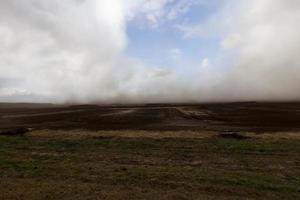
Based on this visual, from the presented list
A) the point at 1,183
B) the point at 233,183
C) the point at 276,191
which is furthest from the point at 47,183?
A: the point at 276,191

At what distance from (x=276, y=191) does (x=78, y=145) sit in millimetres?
11505

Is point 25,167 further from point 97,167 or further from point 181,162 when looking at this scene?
point 181,162

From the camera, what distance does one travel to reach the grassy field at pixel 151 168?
29.3 feet

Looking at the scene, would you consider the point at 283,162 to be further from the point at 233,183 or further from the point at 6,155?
the point at 6,155

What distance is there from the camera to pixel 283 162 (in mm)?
12617

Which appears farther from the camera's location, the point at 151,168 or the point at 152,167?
the point at 152,167

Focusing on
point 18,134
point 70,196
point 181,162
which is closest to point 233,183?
point 181,162

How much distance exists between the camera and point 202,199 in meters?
8.24

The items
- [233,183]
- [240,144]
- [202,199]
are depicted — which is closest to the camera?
[202,199]

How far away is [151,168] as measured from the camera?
11719mm

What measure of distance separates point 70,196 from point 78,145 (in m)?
9.05

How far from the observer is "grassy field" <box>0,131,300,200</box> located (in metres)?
8.92

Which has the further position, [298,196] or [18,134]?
[18,134]

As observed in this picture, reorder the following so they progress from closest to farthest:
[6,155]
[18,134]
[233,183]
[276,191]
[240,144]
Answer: [276,191], [233,183], [6,155], [240,144], [18,134]
